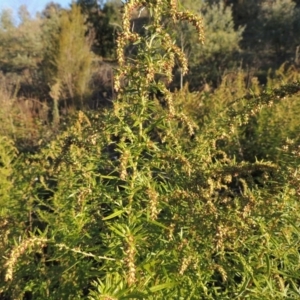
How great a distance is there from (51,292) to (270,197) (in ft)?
4.90

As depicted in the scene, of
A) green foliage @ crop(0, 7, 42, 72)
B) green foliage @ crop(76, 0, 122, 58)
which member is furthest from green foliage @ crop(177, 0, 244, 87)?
green foliage @ crop(0, 7, 42, 72)

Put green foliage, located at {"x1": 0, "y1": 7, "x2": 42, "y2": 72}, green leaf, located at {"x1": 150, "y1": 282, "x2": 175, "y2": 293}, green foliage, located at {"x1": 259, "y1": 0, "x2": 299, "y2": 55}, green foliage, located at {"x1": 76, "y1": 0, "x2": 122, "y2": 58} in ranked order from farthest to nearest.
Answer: green foliage, located at {"x1": 76, "y1": 0, "x2": 122, "y2": 58}, green foliage, located at {"x1": 0, "y1": 7, "x2": 42, "y2": 72}, green foliage, located at {"x1": 259, "y1": 0, "x2": 299, "y2": 55}, green leaf, located at {"x1": 150, "y1": 282, "x2": 175, "y2": 293}

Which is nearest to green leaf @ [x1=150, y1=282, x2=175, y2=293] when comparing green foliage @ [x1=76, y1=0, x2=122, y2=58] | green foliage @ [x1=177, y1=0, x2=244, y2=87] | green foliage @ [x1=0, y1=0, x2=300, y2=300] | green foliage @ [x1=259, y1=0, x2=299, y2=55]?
green foliage @ [x1=0, y1=0, x2=300, y2=300]

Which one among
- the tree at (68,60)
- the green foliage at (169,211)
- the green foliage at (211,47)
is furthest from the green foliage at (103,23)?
the green foliage at (169,211)

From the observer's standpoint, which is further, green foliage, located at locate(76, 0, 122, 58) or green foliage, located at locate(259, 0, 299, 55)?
green foliage, located at locate(76, 0, 122, 58)

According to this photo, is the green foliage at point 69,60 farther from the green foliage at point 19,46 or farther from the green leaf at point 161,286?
the green leaf at point 161,286

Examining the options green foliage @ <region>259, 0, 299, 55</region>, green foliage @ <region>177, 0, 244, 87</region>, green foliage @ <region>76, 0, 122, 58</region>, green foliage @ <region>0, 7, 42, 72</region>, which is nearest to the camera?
green foliage @ <region>177, 0, 244, 87</region>

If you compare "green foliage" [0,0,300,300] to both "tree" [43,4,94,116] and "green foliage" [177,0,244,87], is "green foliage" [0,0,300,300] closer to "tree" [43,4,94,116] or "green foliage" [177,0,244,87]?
"tree" [43,4,94,116]

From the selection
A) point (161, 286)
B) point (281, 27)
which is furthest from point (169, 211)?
point (281, 27)

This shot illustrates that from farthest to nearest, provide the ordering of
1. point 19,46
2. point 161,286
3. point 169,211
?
point 19,46 → point 169,211 → point 161,286

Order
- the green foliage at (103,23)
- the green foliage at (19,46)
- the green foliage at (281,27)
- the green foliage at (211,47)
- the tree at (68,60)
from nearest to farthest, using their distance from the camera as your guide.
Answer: the tree at (68,60)
the green foliage at (211,47)
the green foliage at (281,27)
the green foliage at (19,46)
the green foliage at (103,23)

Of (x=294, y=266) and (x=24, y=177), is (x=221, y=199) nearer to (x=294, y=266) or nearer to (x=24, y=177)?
(x=294, y=266)

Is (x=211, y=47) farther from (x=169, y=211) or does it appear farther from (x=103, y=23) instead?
(x=169, y=211)

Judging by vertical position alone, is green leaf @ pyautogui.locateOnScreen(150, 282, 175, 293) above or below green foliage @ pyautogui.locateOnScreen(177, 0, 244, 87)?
above
